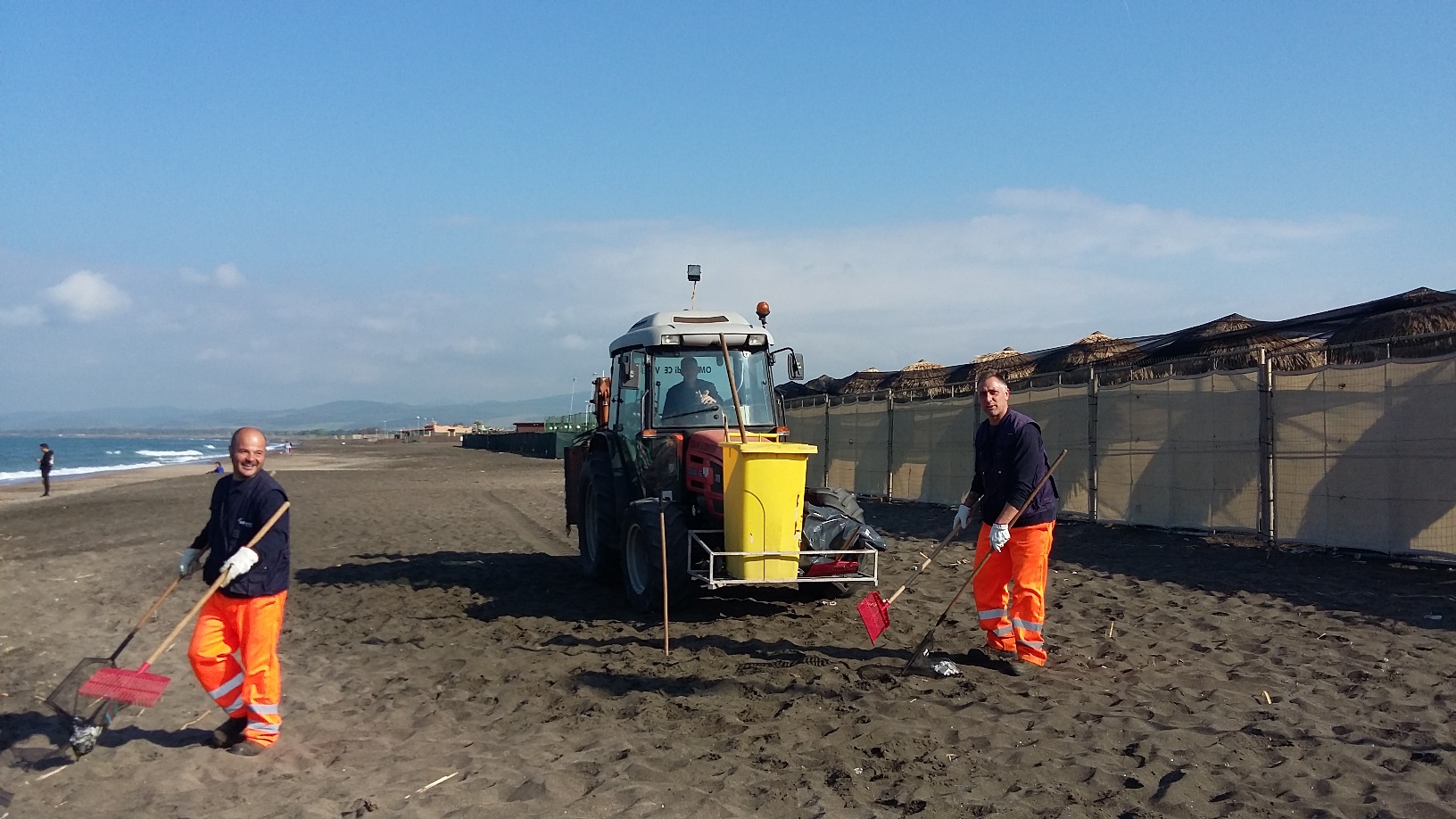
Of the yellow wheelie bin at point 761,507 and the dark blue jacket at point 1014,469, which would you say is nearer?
the dark blue jacket at point 1014,469

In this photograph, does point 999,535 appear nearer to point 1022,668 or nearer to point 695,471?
point 1022,668

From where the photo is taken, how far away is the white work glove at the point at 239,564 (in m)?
4.78

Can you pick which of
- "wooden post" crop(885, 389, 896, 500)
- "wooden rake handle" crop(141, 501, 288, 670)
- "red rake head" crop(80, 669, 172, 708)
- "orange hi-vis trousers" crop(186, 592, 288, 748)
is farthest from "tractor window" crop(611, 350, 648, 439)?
"wooden post" crop(885, 389, 896, 500)

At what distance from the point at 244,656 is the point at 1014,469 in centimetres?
441

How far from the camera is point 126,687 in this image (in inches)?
192

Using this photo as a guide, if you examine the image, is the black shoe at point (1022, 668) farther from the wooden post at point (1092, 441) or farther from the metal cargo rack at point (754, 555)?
the wooden post at point (1092, 441)

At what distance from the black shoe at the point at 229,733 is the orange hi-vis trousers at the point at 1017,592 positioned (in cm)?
426

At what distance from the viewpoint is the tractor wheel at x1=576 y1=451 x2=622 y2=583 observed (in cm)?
923

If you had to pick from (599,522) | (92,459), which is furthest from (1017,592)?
(92,459)

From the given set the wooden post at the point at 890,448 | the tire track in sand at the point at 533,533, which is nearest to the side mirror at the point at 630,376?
the tire track in sand at the point at 533,533

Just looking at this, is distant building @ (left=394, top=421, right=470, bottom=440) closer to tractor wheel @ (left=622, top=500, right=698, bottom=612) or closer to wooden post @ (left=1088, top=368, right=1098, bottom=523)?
wooden post @ (left=1088, top=368, right=1098, bottom=523)

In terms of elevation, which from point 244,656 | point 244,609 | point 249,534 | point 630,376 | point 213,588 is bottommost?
point 244,656

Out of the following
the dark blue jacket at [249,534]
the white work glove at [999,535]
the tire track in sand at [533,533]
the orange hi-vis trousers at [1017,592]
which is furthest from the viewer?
the tire track in sand at [533,533]

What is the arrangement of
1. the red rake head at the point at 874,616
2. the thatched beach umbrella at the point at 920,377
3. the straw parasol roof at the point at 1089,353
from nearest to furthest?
1. the red rake head at the point at 874,616
2. the straw parasol roof at the point at 1089,353
3. the thatched beach umbrella at the point at 920,377
